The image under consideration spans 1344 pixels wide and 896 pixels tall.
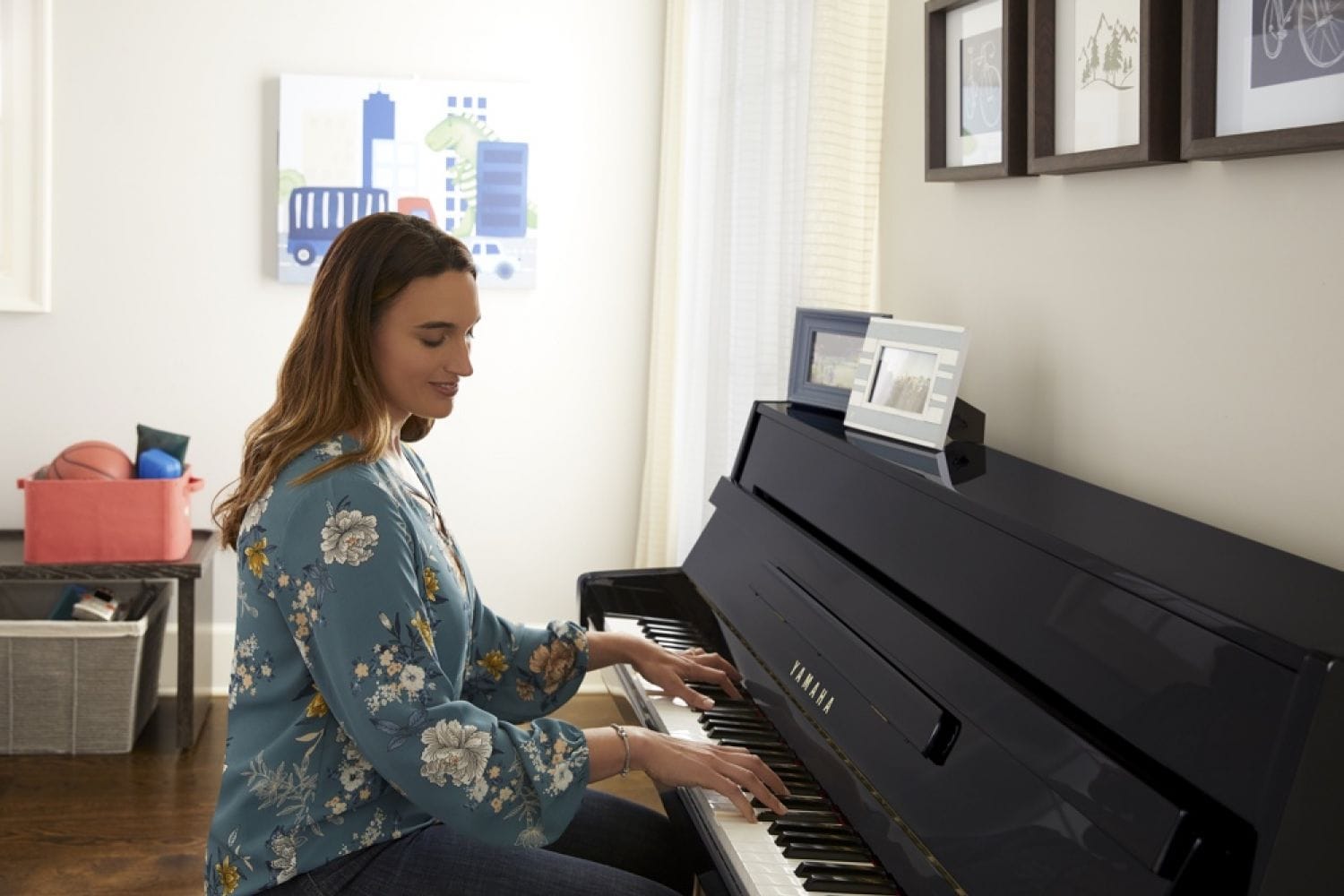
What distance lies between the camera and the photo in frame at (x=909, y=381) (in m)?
1.95

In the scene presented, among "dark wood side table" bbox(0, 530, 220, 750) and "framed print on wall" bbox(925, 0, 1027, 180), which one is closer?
"framed print on wall" bbox(925, 0, 1027, 180)

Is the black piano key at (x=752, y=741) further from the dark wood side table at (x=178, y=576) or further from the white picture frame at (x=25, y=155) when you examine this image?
the white picture frame at (x=25, y=155)

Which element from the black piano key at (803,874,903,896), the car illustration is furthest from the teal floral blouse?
the car illustration

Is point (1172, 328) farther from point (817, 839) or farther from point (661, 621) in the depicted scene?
point (661, 621)

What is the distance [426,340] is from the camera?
1.70 metres

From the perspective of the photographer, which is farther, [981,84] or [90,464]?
[90,464]

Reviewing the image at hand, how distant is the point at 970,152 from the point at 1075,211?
0.31 meters

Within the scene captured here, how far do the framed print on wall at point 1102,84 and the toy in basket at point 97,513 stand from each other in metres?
2.42

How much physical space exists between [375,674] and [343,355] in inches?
14.6

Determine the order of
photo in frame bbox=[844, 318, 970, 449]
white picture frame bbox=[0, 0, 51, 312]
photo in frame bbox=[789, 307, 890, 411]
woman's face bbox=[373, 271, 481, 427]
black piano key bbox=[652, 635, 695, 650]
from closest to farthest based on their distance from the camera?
1. woman's face bbox=[373, 271, 481, 427]
2. photo in frame bbox=[844, 318, 970, 449]
3. black piano key bbox=[652, 635, 695, 650]
4. photo in frame bbox=[789, 307, 890, 411]
5. white picture frame bbox=[0, 0, 51, 312]

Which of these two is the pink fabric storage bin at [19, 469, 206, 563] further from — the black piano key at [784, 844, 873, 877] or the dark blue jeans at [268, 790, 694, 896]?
the black piano key at [784, 844, 873, 877]

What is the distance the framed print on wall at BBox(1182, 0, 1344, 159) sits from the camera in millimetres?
1347

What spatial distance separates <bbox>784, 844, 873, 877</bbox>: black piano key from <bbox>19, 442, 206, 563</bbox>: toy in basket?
99.8 inches

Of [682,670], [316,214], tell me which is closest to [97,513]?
[316,214]
